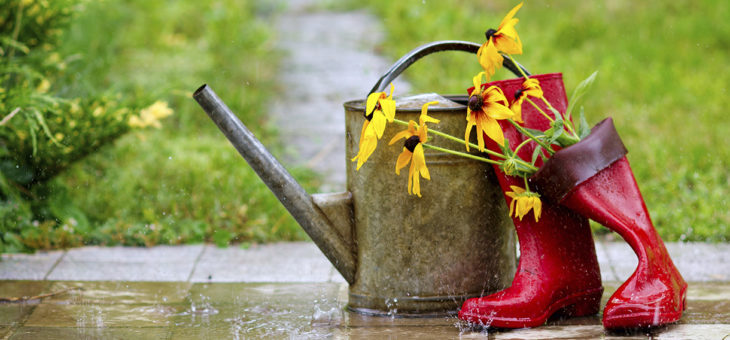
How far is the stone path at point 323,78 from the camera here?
4663 mm

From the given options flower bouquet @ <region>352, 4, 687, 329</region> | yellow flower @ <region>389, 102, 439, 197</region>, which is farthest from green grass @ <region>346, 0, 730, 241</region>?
yellow flower @ <region>389, 102, 439, 197</region>

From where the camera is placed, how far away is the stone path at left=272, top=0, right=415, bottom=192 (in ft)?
15.3

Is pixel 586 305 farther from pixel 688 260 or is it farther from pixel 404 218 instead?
pixel 688 260

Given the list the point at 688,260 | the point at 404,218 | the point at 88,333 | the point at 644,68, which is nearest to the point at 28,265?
the point at 88,333

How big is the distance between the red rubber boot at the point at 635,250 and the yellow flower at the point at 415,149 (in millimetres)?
417

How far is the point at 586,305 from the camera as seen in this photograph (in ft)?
8.01

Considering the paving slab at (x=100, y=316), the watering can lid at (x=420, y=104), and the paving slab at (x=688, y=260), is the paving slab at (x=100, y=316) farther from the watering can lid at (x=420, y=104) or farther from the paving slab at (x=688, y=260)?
the paving slab at (x=688, y=260)

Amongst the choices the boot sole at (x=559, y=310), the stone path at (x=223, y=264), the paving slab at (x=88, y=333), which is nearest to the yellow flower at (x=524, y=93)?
the boot sole at (x=559, y=310)

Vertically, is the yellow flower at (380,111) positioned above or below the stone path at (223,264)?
above

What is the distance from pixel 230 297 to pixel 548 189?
3.65 ft

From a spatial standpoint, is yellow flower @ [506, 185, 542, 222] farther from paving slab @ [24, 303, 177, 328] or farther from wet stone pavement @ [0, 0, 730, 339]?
paving slab @ [24, 303, 177, 328]

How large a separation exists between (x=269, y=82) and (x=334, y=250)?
12.0 feet

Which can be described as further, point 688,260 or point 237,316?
point 688,260

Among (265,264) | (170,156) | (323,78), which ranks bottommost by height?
(265,264)
